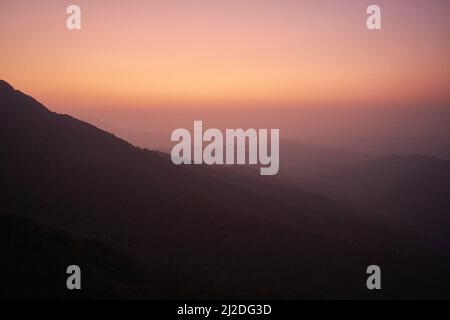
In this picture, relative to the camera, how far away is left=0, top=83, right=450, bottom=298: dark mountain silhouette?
29141mm

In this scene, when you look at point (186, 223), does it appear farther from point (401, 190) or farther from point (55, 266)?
point (401, 190)

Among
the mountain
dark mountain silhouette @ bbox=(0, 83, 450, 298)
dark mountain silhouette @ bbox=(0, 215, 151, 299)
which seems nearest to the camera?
dark mountain silhouette @ bbox=(0, 215, 151, 299)

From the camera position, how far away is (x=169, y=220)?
37.6m

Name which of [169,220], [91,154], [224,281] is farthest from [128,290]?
[91,154]

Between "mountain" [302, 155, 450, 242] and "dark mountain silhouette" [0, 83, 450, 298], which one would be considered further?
"mountain" [302, 155, 450, 242]

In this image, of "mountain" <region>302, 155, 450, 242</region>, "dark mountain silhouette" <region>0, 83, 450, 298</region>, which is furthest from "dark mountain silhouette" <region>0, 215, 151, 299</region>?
"mountain" <region>302, 155, 450, 242</region>

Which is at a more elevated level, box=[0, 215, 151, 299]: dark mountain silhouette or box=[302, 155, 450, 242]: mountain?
box=[302, 155, 450, 242]: mountain

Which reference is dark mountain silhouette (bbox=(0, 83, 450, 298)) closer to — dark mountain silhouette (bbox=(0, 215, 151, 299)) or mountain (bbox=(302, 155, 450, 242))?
dark mountain silhouette (bbox=(0, 215, 151, 299))

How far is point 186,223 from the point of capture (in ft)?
124

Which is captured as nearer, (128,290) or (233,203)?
(128,290)

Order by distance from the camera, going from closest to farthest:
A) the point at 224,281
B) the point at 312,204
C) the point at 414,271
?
the point at 224,281 < the point at 414,271 < the point at 312,204

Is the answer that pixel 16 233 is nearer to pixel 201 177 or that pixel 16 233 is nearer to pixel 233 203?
pixel 233 203

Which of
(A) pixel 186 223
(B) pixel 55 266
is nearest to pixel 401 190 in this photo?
(A) pixel 186 223
